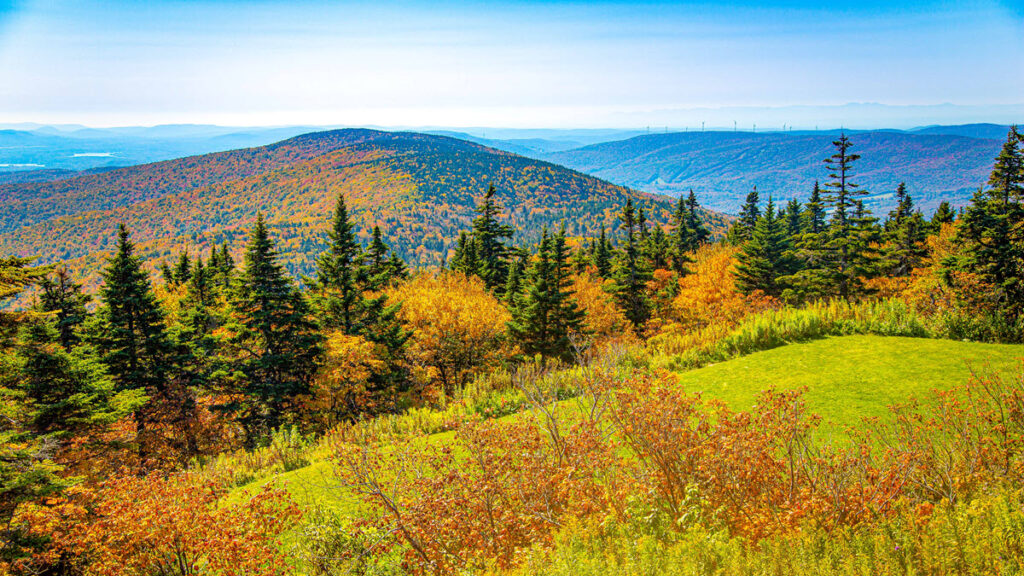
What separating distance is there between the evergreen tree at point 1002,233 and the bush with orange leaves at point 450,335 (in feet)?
78.2

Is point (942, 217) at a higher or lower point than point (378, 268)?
higher

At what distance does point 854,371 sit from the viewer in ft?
27.9

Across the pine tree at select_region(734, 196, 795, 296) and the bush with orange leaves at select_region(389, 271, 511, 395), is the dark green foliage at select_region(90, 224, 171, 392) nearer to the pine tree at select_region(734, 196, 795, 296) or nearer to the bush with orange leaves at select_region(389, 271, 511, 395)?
the bush with orange leaves at select_region(389, 271, 511, 395)

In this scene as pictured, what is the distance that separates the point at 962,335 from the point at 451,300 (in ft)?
74.6

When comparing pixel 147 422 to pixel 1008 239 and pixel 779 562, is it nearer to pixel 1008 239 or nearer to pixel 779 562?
pixel 779 562

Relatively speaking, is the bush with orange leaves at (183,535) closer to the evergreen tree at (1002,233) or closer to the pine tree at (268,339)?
the pine tree at (268,339)

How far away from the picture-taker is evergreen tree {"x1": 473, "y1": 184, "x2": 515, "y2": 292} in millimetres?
43562

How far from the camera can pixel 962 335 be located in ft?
31.9

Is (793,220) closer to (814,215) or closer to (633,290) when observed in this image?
(814,215)

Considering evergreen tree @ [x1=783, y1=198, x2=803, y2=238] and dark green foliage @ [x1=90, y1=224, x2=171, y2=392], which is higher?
evergreen tree @ [x1=783, y1=198, x2=803, y2=238]

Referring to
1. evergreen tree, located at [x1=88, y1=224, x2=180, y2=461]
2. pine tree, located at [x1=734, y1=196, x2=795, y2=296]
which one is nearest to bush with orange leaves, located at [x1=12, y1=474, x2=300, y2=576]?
evergreen tree, located at [x1=88, y1=224, x2=180, y2=461]

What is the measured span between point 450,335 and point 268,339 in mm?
9278

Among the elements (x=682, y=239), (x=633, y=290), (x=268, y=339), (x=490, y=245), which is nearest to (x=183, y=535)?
(x=268, y=339)

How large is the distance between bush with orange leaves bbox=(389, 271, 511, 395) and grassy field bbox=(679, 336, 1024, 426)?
60.4 feet
